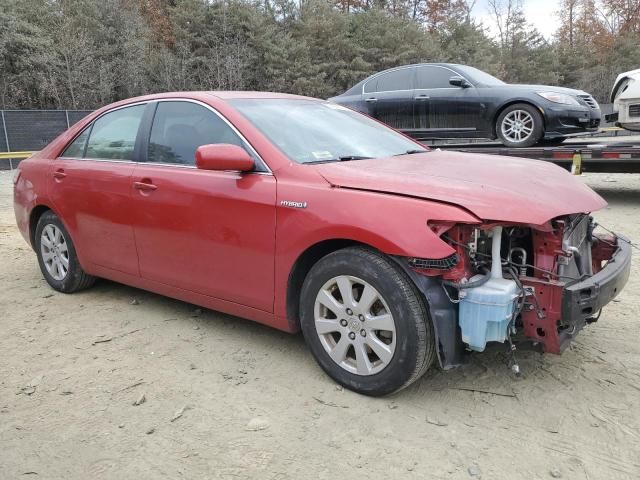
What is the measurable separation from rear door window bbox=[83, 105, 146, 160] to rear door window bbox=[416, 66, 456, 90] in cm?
648

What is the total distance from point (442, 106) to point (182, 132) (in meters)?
6.54

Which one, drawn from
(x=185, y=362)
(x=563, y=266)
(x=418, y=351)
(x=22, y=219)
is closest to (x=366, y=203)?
(x=418, y=351)

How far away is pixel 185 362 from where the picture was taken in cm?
339

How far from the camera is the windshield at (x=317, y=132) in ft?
11.0

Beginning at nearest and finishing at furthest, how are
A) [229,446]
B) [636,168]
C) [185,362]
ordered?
[229,446] → [185,362] → [636,168]

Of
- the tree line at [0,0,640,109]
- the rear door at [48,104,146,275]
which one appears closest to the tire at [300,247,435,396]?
the rear door at [48,104,146,275]

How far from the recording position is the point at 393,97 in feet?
32.4

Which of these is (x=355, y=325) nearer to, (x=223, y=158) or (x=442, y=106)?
(x=223, y=158)

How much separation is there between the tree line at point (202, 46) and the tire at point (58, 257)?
68.3 feet

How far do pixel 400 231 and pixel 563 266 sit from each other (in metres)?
0.84

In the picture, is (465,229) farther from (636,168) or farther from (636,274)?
(636,168)

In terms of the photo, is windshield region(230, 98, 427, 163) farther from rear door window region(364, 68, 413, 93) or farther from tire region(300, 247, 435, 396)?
rear door window region(364, 68, 413, 93)

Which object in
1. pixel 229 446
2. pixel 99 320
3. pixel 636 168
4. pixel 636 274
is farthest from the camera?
pixel 636 168

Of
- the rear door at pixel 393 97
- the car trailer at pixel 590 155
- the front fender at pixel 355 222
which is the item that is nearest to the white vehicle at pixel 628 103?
the car trailer at pixel 590 155
